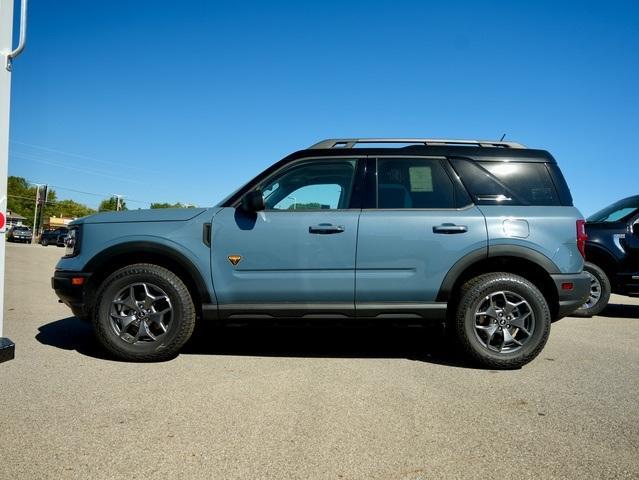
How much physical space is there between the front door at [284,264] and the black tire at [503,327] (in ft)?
3.30

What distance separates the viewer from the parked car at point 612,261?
7.25 metres

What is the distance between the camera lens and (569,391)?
3.42 metres

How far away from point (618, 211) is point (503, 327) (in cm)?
545

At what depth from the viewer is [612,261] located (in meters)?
7.34

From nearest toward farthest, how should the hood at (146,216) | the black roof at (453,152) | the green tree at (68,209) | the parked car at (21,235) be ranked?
the hood at (146,216) < the black roof at (453,152) < the parked car at (21,235) < the green tree at (68,209)

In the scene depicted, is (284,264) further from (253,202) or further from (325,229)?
(253,202)

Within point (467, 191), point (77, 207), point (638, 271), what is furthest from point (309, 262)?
point (77, 207)

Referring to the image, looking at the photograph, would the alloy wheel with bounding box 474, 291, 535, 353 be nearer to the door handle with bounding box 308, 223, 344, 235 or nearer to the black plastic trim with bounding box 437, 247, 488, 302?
the black plastic trim with bounding box 437, 247, 488, 302

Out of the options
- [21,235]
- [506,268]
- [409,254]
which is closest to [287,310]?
[409,254]

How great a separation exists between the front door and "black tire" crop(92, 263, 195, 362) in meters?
0.32

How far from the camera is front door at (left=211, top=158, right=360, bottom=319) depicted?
393 centimetres

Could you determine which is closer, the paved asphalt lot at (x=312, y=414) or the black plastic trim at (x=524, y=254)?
the paved asphalt lot at (x=312, y=414)

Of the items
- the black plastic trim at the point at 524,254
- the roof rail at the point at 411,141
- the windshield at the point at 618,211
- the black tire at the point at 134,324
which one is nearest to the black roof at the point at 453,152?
the roof rail at the point at 411,141

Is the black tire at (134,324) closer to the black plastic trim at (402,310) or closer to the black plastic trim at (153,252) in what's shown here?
the black plastic trim at (153,252)
